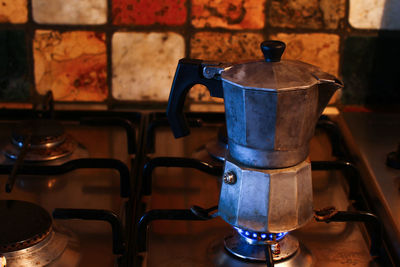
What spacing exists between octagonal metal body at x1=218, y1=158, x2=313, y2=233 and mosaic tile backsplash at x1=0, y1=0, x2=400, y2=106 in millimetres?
431

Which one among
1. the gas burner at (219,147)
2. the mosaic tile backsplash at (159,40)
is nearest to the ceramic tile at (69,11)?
the mosaic tile backsplash at (159,40)

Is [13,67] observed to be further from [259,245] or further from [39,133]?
[259,245]

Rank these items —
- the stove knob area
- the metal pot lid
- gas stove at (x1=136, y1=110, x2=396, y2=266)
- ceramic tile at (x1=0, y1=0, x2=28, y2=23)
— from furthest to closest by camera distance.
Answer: ceramic tile at (x1=0, y1=0, x2=28, y2=23), the stove knob area, gas stove at (x1=136, y1=110, x2=396, y2=266), the metal pot lid

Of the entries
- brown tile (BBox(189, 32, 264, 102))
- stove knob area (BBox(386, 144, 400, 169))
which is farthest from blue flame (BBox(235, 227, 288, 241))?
brown tile (BBox(189, 32, 264, 102))

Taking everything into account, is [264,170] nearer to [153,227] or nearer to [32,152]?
[153,227]

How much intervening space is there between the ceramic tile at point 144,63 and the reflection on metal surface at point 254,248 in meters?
0.44

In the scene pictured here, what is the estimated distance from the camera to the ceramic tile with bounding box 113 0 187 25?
999 mm

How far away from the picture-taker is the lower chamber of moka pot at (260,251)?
2.16ft

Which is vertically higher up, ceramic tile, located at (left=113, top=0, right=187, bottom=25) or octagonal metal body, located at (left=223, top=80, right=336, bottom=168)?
ceramic tile, located at (left=113, top=0, right=187, bottom=25)

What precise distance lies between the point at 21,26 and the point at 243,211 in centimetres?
60

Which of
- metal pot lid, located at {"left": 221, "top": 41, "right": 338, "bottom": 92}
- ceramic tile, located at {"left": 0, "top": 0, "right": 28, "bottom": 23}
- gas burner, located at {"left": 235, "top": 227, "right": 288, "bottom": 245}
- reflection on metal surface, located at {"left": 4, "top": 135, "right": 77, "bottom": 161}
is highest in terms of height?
ceramic tile, located at {"left": 0, "top": 0, "right": 28, "bottom": 23}

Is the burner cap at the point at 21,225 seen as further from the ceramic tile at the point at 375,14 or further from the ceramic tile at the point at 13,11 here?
the ceramic tile at the point at 375,14

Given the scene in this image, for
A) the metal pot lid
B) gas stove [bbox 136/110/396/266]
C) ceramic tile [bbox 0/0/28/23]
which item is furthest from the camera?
ceramic tile [bbox 0/0/28/23]

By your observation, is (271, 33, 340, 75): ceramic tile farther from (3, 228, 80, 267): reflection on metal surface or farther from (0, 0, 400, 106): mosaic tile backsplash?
(3, 228, 80, 267): reflection on metal surface
